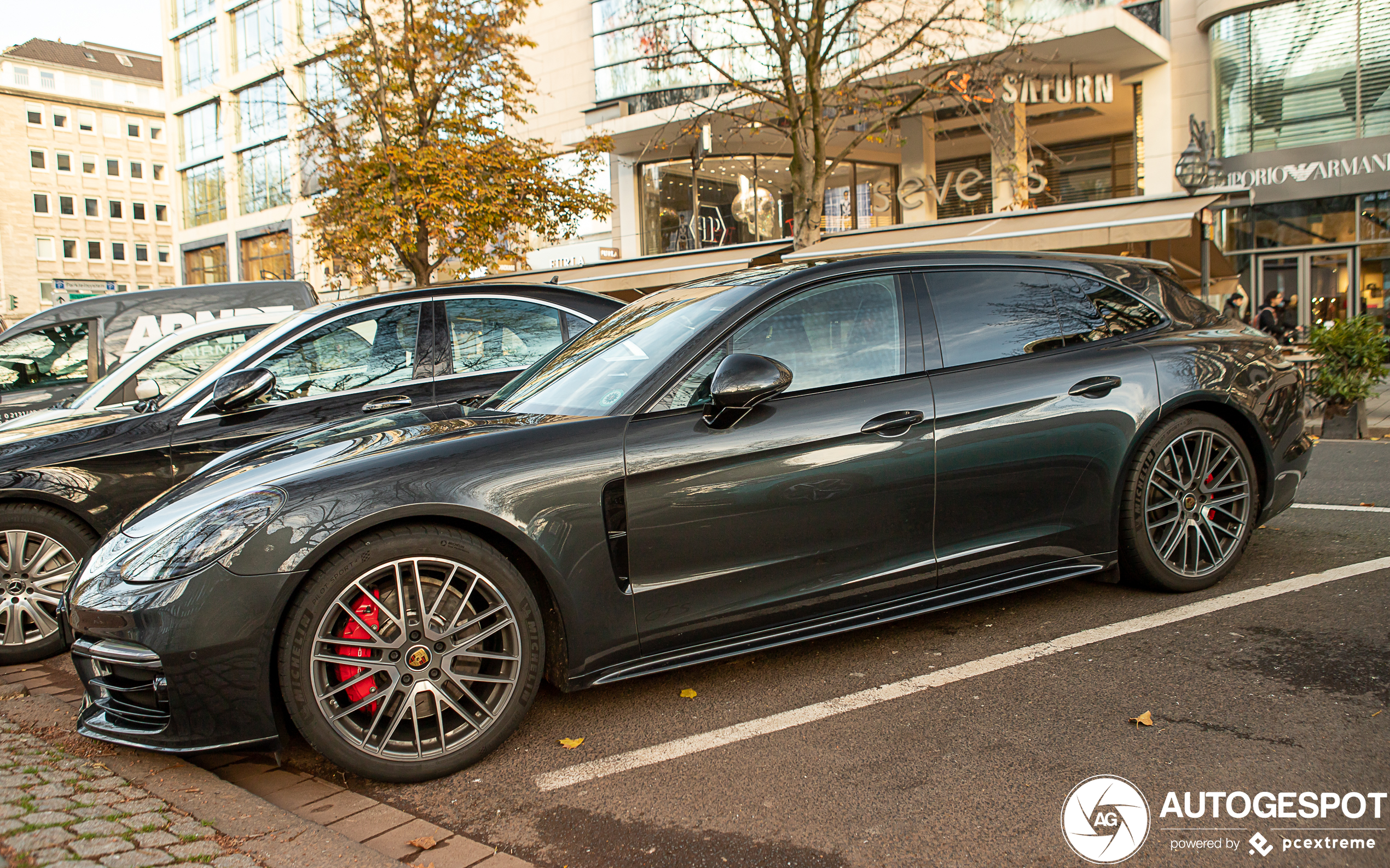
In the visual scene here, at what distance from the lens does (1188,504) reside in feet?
14.0

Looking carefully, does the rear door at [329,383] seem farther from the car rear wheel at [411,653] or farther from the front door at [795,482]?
the front door at [795,482]

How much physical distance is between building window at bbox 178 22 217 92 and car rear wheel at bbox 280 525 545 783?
48072 mm

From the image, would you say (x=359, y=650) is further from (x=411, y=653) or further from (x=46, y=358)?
(x=46, y=358)

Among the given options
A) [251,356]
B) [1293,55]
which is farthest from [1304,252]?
[251,356]

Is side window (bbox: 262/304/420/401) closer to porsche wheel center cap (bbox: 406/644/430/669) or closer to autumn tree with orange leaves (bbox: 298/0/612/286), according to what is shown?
porsche wheel center cap (bbox: 406/644/430/669)

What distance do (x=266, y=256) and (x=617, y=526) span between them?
4150 cm

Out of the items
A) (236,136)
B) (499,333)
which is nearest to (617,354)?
(499,333)

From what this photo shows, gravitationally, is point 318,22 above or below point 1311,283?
above

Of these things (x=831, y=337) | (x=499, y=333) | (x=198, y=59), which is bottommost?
(x=831, y=337)

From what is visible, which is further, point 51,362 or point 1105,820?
point 51,362

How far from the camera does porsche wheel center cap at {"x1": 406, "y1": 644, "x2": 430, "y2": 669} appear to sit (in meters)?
2.99

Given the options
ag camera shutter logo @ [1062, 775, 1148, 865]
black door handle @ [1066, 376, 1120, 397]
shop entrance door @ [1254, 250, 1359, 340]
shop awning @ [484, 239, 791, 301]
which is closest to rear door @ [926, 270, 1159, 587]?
black door handle @ [1066, 376, 1120, 397]

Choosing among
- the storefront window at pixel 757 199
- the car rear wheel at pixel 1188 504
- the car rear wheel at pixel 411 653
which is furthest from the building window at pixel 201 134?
the car rear wheel at pixel 1188 504

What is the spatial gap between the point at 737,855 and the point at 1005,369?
7.39 ft
